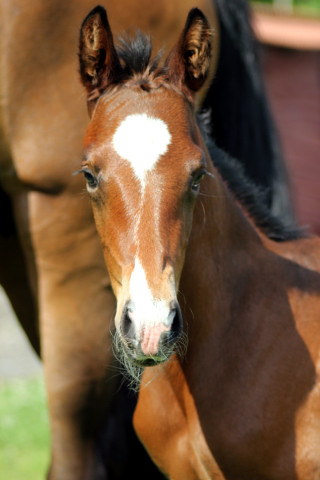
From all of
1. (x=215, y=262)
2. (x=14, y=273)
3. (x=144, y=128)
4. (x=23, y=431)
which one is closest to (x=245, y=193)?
(x=215, y=262)

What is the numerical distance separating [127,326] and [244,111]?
5.97ft

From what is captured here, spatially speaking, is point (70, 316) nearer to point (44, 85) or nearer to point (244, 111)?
point (44, 85)

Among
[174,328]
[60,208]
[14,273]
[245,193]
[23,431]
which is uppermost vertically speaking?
[174,328]

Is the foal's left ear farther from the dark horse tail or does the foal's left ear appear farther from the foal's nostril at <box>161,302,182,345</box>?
the dark horse tail

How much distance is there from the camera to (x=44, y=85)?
10.4 ft

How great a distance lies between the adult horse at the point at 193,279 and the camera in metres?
2.39

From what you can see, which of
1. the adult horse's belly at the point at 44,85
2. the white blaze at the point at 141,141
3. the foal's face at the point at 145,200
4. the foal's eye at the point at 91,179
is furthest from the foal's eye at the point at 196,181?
the adult horse's belly at the point at 44,85

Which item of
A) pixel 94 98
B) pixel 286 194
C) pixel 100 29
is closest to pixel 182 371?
pixel 94 98

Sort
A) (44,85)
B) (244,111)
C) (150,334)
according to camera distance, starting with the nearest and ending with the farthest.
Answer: (150,334) < (44,85) < (244,111)

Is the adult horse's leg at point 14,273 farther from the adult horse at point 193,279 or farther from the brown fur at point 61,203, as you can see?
the adult horse at point 193,279

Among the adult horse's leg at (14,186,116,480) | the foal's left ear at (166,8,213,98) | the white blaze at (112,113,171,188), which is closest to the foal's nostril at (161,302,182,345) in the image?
the white blaze at (112,113,171,188)

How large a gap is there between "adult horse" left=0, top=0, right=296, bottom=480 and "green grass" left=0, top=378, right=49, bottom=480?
5.61 ft

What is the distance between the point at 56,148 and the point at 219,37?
0.94 m

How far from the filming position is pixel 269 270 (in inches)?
112
